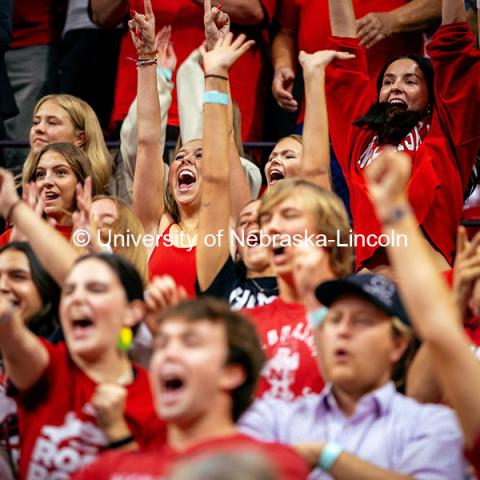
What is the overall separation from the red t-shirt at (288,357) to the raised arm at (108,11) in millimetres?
3112

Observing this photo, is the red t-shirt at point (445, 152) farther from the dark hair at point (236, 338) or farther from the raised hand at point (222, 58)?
the dark hair at point (236, 338)

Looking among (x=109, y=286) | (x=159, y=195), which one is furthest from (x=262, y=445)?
(x=159, y=195)

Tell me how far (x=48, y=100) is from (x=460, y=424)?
3.27 m

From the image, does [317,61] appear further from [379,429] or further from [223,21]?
[379,429]

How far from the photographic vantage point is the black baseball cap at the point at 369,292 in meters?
3.53

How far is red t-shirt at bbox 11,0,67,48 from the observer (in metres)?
7.22

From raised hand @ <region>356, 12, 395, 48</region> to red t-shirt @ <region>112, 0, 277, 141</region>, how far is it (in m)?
0.69

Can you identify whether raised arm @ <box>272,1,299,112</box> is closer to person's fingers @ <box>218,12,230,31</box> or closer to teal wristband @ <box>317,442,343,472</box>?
person's fingers @ <box>218,12,230,31</box>

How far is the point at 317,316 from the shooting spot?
11.8 ft

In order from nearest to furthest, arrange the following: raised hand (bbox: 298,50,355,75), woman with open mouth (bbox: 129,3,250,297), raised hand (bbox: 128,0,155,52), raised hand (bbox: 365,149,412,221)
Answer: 1. raised hand (bbox: 365,149,412,221)
2. raised hand (bbox: 298,50,355,75)
3. woman with open mouth (bbox: 129,3,250,297)
4. raised hand (bbox: 128,0,155,52)

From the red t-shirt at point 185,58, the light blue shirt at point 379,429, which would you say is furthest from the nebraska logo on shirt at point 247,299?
the red t-shirt at point 185,58

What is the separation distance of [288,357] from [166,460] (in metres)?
0.78

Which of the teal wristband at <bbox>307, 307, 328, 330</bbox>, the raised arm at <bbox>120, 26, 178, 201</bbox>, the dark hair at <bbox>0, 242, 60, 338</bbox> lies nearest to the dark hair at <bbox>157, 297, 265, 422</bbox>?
the teal wristband at <bbox>307, 307, 328, 330</bbox>

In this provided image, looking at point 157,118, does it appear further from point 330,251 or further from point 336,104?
point 330,251
